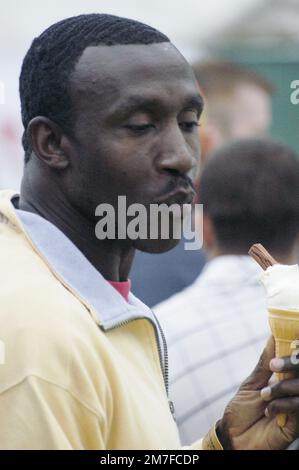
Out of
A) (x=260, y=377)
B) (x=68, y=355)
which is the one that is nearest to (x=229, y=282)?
(x=260, y=377)

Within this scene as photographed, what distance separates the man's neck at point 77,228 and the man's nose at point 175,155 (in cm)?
20

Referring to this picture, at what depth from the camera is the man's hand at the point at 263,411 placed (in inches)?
83.7

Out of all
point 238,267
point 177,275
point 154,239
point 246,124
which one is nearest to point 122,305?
point 154,239

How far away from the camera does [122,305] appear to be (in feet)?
Result: 7.13

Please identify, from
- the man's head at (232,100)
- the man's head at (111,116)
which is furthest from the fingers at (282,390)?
the man's head at (232,100)

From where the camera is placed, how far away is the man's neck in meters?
2.26

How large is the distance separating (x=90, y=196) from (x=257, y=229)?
5.46 feet

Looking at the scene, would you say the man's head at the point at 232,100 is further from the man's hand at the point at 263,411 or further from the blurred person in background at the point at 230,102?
the man's hand at the point at 263,411

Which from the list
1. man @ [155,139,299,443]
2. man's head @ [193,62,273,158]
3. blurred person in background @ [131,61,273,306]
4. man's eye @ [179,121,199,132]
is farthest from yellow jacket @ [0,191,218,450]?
man's head @ [193,62,273,158]

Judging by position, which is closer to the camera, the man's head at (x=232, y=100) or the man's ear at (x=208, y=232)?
the man's ear at (x=208, y=232)

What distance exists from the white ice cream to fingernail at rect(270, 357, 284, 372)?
98mm

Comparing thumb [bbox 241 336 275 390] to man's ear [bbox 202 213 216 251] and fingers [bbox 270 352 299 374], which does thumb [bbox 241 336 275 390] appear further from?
man's ear [bbox 202 213 216 251]

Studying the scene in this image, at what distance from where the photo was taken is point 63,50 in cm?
224

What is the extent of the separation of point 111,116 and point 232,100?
4915mm
